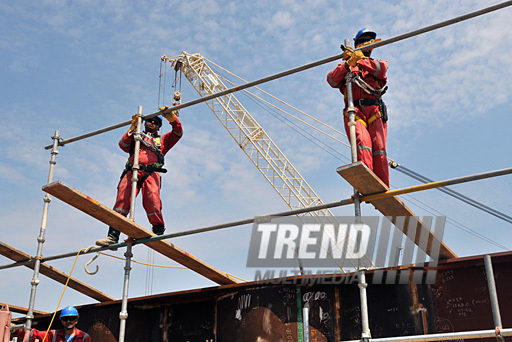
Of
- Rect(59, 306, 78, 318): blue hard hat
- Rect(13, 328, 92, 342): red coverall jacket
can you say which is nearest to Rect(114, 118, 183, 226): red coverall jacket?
Rect(59, 306, 78, 318): blue hard hat

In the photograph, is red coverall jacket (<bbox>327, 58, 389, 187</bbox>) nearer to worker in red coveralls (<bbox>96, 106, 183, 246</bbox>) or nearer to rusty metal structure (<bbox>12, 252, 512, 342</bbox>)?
rusty metal structure (<bbox>12, 252, 512, 342</bbox>)

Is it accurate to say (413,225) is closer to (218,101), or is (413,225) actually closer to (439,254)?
(439,254)

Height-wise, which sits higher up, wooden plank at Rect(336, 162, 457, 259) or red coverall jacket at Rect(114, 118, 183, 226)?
red coverall jacket at Rect(114, 118, 183, 226)

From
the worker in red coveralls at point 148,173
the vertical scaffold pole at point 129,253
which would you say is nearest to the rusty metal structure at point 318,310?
the vertical scaffold pole at point 129,253

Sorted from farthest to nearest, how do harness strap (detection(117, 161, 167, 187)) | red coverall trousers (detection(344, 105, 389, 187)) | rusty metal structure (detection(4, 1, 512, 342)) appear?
1. harness strap (detection(117, 161, 167, 187))
2. red coverall trousers (detection(344, 105, 389, 187))
3. rusty metal structure (detection(4, 1, 512, 342))

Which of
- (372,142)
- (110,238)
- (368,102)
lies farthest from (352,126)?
(110,238)

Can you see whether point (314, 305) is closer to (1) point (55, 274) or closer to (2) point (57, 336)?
(2) point (57, 336)

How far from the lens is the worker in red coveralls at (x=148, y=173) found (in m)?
9.24

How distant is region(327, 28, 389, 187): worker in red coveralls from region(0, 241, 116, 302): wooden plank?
5.58 metres

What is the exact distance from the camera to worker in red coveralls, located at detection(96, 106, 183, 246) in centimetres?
924

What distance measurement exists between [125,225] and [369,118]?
3846 mm

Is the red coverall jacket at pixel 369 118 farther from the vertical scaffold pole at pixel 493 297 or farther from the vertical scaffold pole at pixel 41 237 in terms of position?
the vertical scaffold pole at pixel 41 237

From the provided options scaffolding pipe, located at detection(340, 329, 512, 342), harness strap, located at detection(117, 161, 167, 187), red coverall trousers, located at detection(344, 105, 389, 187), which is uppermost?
harness strap, located at detection(117, 161, 167, 187)

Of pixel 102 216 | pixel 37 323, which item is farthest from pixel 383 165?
pixel 37 323
